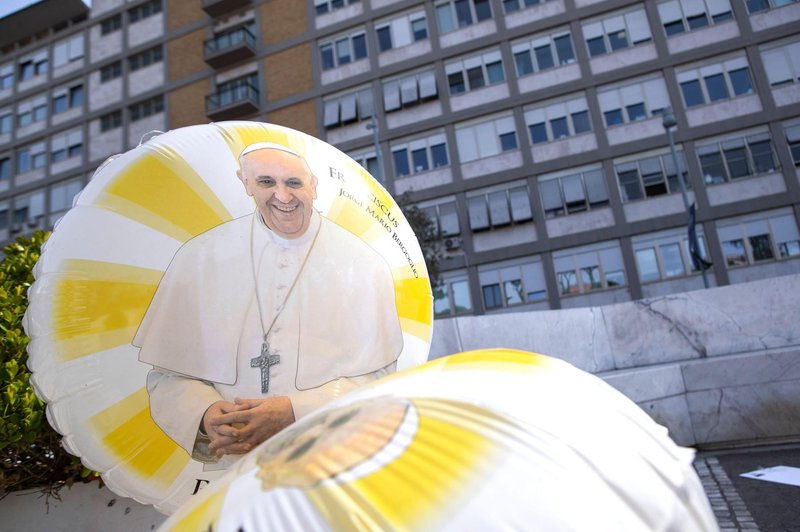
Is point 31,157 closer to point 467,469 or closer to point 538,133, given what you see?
point 538,133

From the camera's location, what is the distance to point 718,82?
21.3 metres

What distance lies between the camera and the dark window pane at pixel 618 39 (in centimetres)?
2225

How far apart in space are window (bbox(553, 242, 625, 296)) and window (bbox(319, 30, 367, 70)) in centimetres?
1364

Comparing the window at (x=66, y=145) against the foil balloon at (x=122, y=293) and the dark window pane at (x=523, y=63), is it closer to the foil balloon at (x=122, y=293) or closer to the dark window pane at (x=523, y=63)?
the dark window pane at (x=523, y=63)

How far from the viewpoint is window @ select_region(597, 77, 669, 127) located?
21.8 meters

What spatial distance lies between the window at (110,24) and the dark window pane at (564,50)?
25.1 metres

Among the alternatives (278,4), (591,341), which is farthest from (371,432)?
(278,4)

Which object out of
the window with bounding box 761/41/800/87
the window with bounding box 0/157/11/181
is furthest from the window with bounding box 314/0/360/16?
the window with bounding box 0/157/11/181

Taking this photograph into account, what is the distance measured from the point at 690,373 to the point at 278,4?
27026mm

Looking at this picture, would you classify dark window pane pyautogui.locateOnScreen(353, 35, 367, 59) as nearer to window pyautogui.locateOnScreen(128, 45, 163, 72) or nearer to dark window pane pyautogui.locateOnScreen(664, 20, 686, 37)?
window pyautogui.locateOnScreen(128, 45, 163, 72)

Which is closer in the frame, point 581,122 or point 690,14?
point 690,14

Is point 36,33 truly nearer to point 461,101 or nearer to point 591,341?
point 461,101

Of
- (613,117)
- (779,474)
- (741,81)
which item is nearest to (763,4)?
(741,81)

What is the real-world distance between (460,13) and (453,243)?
35.4 ft
